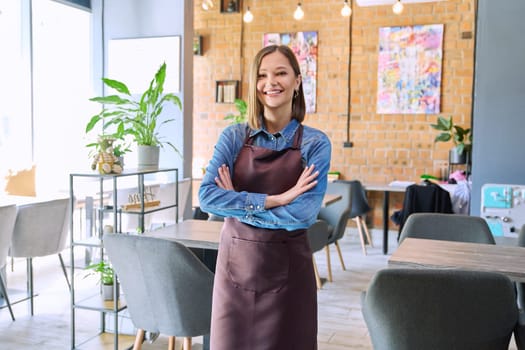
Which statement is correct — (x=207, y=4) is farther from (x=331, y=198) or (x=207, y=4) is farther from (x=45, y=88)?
(x=331, y=198)

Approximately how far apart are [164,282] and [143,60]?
375 cm

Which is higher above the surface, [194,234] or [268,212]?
[268,212]

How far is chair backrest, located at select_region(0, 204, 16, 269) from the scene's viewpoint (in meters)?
3.53

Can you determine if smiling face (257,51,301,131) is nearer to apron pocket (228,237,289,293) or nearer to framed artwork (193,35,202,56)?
apron pocket (228,237,289,293)

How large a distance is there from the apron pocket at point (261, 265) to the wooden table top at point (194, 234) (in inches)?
36.7

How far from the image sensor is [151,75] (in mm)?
5684

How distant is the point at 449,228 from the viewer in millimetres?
3232

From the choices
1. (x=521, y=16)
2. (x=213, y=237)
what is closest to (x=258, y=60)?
(x=213, y=237)

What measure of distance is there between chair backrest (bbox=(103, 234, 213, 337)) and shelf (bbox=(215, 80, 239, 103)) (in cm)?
517

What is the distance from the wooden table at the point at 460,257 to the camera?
2352mm

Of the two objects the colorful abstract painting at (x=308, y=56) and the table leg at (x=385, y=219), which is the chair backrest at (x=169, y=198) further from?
the colorful abstract painting at (x=308, y=56)

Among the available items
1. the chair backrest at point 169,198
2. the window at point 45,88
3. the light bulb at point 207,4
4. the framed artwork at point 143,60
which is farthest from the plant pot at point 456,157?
the window at point 45,88

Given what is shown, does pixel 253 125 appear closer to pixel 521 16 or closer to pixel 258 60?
pixel 258 60

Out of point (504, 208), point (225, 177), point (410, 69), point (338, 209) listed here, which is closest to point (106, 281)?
point (225, 177)
